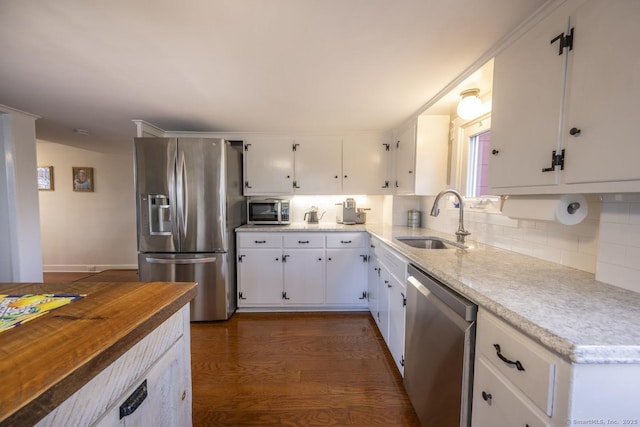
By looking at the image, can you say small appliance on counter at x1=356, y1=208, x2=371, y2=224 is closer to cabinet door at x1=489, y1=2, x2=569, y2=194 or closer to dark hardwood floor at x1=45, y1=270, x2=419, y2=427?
dark hardwood floor at x1=45, y1=270, x2=419, y2=427

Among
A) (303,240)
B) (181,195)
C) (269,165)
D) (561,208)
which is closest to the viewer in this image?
(561,208)

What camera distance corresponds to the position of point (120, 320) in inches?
24.6

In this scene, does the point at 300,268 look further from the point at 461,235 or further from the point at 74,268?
the point at 74,268

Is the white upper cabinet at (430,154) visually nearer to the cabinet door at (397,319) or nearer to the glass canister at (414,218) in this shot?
the glass canister at (414,218)

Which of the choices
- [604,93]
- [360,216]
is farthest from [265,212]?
[604,93]

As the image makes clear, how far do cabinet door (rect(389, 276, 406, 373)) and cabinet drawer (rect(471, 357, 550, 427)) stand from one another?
682 millimetres

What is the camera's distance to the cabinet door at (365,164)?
2.88 m

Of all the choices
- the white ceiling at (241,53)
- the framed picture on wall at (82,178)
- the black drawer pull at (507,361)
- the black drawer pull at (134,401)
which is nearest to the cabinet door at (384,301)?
the black drawer pull at (507,361)

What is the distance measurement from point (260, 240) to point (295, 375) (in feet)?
4.41

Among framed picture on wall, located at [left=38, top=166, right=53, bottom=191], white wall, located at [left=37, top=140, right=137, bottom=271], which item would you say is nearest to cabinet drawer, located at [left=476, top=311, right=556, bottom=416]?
white wall, located at [left=37, top=140, right=137, bottom=271]

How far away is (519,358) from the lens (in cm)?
71

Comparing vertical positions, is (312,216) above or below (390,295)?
above

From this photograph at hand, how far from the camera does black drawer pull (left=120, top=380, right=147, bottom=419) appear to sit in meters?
0.57

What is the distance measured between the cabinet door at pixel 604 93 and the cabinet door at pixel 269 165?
2.38 m
